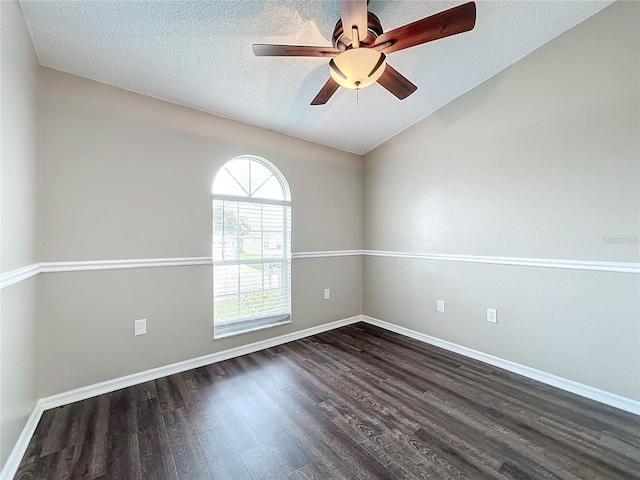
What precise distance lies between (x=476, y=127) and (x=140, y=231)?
10.5ft

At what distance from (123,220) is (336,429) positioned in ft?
7.20

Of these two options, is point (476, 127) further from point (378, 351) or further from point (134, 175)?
point (134, 175)

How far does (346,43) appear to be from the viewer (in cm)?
162

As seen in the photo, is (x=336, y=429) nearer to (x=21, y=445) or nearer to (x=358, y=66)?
(x=21, y=445)

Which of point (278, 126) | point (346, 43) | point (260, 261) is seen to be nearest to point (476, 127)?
point (346, 43)

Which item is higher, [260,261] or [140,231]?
[140,231]

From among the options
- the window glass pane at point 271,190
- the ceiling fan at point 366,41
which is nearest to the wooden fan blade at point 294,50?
the ceiling fan at point 366,41

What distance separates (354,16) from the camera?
4.49 ft

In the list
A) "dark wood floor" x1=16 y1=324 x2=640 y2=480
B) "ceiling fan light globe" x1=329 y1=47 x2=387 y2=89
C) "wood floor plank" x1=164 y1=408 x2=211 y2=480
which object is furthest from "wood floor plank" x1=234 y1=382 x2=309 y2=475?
"ceiling fan light globe" x1=329 y1=47 x2=387 y2=89

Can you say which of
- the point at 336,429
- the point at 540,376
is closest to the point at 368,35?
the point at 336,429

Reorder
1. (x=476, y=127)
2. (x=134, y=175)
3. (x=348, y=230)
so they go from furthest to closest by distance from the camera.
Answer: (x=348, y=230) < (x=476, y=127) < (x=134, y=175)

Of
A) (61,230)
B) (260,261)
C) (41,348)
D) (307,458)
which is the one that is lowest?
(307,458)

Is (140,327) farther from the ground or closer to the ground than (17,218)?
closer to the ground

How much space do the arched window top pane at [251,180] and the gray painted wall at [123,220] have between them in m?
0.11
